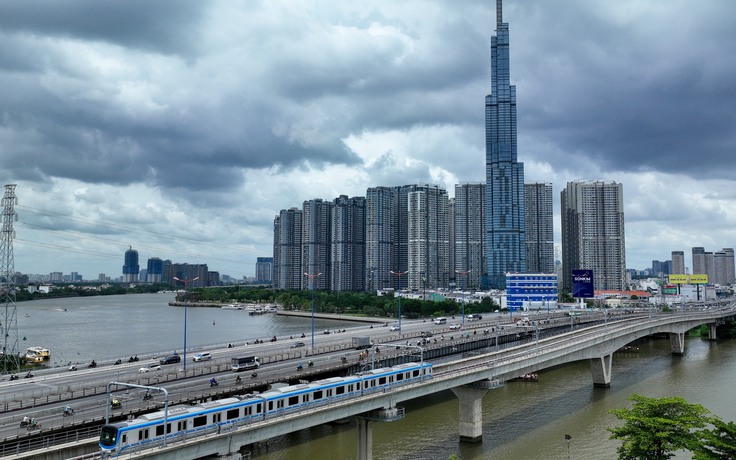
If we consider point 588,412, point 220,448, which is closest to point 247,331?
point 588,412

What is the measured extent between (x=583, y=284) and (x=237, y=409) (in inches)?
3153

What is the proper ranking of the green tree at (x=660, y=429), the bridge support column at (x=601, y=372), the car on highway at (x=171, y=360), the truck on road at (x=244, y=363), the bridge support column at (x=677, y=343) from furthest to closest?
the bridge support column at (x=677, y=343)
the bridge support column at (x=601, y=372)
the car on highway at (x=171, y=360)
the truck on road at (x=244, y=363)
the green tree at (x=660, y=429)

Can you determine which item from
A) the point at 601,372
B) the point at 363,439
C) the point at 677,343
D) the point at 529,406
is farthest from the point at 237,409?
the point at 677,343

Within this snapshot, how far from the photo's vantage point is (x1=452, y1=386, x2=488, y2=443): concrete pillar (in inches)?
1876

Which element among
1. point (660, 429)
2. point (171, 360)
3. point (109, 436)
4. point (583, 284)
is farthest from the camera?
point (583, 284)

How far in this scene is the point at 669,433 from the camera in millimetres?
33719

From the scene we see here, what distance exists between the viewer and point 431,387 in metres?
44.4

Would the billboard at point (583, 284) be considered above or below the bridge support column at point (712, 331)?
above

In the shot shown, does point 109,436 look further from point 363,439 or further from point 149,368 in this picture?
point 149,368

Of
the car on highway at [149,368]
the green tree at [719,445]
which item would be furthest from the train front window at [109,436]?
the green tree at [719,445]

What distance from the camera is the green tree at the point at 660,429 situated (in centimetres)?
3388

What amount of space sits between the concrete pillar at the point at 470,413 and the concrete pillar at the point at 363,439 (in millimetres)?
11133

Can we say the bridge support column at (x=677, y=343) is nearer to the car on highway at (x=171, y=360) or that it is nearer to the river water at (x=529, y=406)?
the river water at (x=529, y=406)

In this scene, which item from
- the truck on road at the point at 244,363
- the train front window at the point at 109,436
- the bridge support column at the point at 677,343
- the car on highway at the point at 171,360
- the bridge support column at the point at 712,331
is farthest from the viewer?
the bridge support column at the point at 712,331
